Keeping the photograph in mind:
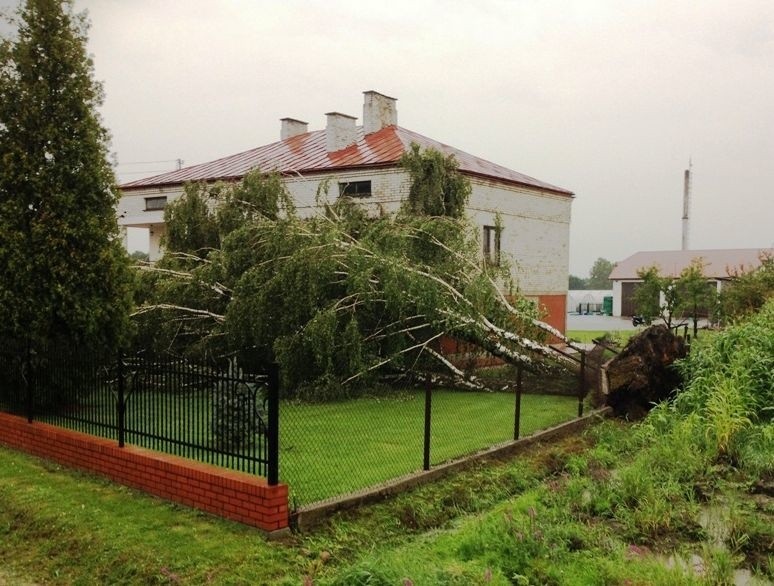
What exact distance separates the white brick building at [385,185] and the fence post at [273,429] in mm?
12766

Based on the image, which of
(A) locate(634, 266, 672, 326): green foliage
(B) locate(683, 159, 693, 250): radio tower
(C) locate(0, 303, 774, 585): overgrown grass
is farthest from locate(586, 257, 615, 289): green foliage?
(C) locate(0, 303, 774, 585): overgrown grass

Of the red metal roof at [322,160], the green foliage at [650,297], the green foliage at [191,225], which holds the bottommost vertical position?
the green foliage at [650,297]

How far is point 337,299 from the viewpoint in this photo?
11641 mm

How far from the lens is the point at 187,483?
5988 mm

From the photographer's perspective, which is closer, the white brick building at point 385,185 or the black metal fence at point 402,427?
the black metal fence at point 402,427

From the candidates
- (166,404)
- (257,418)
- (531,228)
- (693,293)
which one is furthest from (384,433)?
(693,293)

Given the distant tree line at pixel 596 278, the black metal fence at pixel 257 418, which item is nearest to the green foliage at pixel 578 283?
the distant tree line at pixel 596 278

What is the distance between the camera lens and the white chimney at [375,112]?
22.1 metres

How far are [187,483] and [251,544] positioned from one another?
1.08 m

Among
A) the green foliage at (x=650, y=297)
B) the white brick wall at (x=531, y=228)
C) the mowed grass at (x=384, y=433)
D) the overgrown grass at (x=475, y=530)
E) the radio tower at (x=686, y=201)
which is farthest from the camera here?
the radio tower at (x=686, y=201)

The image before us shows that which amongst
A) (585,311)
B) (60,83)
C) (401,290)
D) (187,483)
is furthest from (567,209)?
(585,311)

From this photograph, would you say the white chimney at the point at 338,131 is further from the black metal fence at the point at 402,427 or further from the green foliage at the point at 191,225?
the black metal fence at the point at 402,427

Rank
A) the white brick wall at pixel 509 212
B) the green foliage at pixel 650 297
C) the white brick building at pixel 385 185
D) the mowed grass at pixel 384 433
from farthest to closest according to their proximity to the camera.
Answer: the green foliage at pixel 650 297
the white brick building at pixel 385 185
the white brick wall at pixel 509 212
the mowed grass at pixel 384 433

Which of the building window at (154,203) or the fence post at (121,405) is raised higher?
the building window at (154,203)
